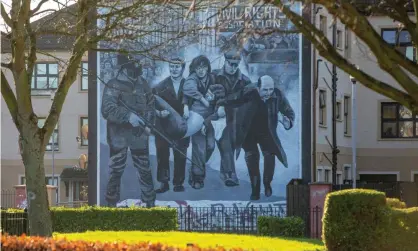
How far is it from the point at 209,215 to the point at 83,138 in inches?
785

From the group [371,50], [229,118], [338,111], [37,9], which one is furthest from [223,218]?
[371,50]

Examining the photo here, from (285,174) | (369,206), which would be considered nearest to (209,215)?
(285,174)

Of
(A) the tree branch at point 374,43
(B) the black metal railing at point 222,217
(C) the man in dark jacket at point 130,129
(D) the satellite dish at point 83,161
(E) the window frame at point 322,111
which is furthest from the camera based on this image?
(D) the satellite dish at point 83,161

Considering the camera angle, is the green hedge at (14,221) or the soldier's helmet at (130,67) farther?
the soldier's helmet at (130,67)

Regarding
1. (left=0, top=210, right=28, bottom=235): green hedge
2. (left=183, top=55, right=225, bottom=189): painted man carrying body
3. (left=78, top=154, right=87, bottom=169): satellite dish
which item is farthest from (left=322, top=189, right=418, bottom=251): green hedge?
(left=78, top=154, right=87, bottom=169): satellite dish

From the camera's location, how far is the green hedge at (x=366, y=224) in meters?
20.0

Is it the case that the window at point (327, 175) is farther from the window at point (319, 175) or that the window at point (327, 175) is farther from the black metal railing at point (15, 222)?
the black metal railing at point (15, 222)

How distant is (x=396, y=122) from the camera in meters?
50.0

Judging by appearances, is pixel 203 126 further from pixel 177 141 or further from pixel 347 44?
pixel 347 44

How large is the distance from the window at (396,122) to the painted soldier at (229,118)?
13.5 m

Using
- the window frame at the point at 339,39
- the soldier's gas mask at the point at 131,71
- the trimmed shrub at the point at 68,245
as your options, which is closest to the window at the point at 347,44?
the window frame at the point at 339,39

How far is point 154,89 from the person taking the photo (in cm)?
3959

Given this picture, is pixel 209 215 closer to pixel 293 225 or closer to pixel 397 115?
pixel 293 225

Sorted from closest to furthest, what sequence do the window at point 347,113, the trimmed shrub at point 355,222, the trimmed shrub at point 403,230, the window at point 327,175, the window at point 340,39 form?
1. the trimmed shrub at point 403,230
2. the trimmed shrub at point 355,222
3. the window at point 327,175
4. the window at point 340,39
5. the window at point 347,113
